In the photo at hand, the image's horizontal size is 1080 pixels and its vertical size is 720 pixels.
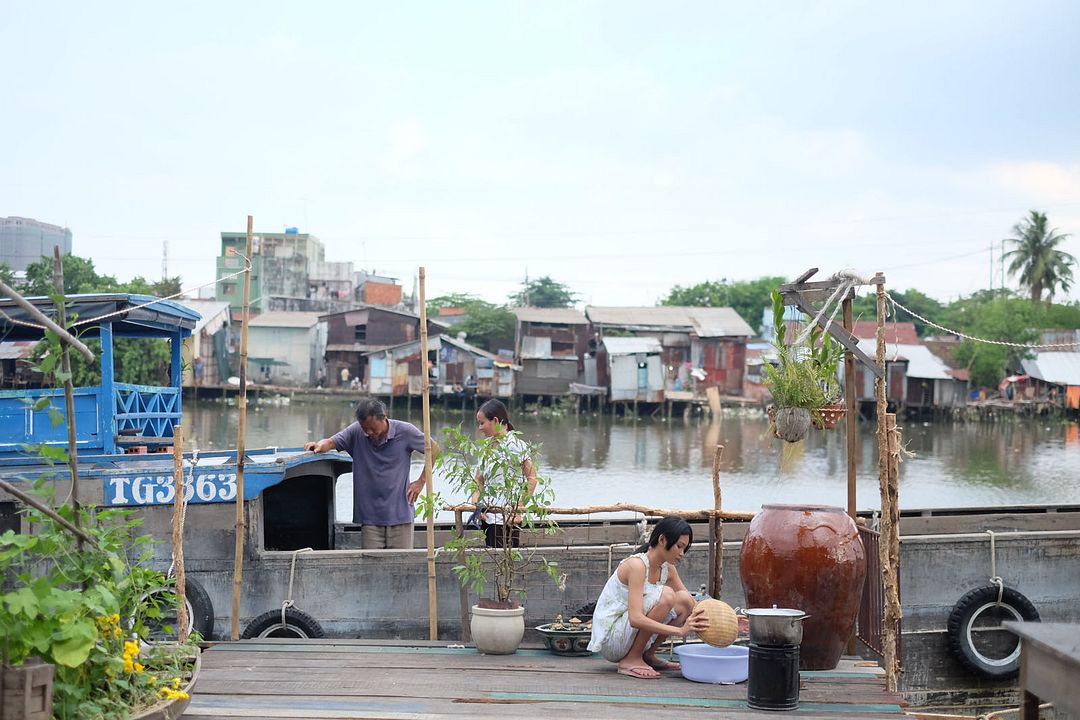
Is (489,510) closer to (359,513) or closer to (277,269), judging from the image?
(359,513)

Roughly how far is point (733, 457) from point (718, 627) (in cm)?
3079

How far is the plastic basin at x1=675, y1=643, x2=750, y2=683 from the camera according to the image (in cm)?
567

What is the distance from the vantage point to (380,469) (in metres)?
8.23

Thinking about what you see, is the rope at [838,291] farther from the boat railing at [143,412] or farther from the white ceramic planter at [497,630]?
the boat railing at [143,412]

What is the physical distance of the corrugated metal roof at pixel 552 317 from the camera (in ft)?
169

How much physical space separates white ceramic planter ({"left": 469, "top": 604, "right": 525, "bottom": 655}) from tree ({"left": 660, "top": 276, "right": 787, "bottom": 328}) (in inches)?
2155

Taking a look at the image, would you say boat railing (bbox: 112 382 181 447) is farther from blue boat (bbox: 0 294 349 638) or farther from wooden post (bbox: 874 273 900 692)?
wooden post (bbox: 874 273 900 692)

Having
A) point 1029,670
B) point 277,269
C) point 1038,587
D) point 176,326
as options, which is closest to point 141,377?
point 277,269

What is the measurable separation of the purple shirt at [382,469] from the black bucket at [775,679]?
356 centimetres

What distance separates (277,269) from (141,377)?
72.4 ft

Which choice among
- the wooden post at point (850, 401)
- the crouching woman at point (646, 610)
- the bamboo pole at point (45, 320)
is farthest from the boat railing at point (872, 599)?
the bamboo pole at point (45, 320)

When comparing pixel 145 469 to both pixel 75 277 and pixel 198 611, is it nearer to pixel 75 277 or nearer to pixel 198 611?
pixel 198 611

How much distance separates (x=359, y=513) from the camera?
334 inches

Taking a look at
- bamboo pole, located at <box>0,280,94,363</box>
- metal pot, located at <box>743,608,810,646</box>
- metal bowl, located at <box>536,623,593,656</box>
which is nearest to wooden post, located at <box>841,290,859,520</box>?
metal bowl, located at <box>536,623,593,656</box>
